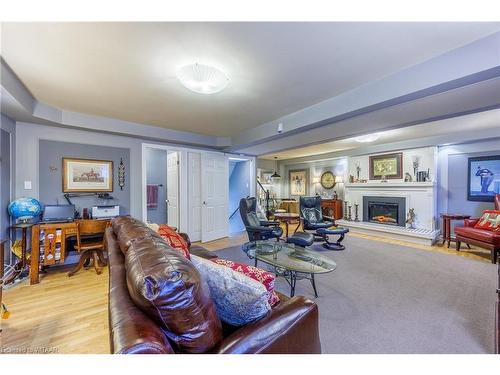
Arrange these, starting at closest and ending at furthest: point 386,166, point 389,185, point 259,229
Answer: point 259,229 → point 389,185 → point 386,166

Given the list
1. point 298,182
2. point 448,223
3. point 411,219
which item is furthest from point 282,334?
point 298,182

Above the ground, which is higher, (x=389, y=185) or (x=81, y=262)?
(x=389, y=185)

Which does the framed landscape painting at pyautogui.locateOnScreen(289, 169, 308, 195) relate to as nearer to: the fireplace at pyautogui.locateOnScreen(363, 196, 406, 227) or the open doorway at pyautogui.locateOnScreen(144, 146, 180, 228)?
the fireplace at pyautogui.locateOnScreen(363, 196, 406, 227)

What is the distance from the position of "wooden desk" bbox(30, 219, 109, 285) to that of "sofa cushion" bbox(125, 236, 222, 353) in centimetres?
283

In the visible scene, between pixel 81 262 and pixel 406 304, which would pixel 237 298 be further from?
pixel 81 262

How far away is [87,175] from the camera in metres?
3.56

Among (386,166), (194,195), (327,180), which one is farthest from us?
(327,180)

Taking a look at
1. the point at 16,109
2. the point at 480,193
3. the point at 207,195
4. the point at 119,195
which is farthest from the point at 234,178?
the point at 480,193

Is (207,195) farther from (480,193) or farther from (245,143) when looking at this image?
(480,193)

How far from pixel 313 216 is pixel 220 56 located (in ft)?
12.9

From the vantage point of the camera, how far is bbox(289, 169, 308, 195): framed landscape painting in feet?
27.0

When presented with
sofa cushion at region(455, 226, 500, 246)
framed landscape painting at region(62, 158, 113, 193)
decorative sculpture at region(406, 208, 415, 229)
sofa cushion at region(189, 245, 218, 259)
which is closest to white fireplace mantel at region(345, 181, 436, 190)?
decorative sculpture at region(406, 208, 415, 229)

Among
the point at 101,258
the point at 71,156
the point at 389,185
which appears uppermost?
the point at 71,156

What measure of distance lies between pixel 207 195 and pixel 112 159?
1.96 metres
